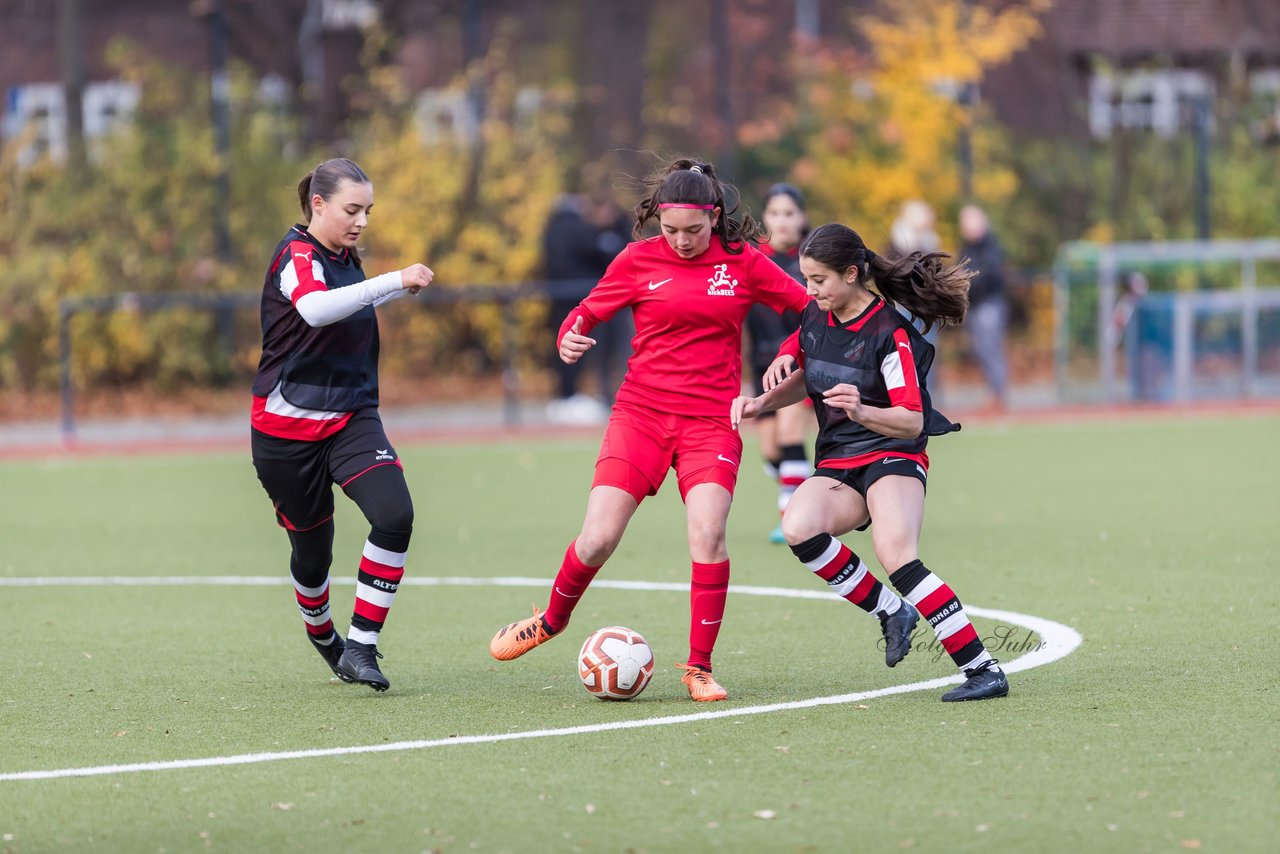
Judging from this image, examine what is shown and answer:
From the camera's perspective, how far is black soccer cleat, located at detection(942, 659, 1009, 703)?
22.0 ft

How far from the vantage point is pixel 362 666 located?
7.23 metres

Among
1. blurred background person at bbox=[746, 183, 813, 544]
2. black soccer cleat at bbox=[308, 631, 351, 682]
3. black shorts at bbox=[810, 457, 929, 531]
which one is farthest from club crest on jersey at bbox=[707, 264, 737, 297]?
blurred background person at bbox=[746, 183, 813, 544]

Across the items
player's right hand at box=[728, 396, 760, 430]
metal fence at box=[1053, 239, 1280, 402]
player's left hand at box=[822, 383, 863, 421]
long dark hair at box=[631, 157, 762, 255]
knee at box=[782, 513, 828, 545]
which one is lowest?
metal fence at box=[1053, 239, 1280, 402]

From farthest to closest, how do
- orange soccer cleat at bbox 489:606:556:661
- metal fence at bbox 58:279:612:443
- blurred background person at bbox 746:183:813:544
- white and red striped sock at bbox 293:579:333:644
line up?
metal fence at bbox 58:279:612:443 < blurred background person at bbox 746:183:813:544 < white and red striped sock at bbox 293:579:333:644 < orange soccer cleat at bbox 489:606:556:661

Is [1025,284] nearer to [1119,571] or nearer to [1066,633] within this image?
[1119,571]

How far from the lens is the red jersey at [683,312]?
722 centimetres

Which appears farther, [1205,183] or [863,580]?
[1205,183]

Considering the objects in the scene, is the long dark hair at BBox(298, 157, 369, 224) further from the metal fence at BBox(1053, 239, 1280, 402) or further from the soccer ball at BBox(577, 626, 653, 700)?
the metal fence at BBox(1053, 239, 1280, 402)

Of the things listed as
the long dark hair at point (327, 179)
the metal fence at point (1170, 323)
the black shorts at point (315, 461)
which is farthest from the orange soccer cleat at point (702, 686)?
the metal fence at point (1170, 323)

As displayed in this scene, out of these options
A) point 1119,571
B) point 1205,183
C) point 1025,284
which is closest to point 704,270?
point 1119,571

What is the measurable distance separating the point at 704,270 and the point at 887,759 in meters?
2.11

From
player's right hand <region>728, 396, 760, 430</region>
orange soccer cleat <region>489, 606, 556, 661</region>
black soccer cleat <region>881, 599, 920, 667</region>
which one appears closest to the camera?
player's right hand <region>728, 396, 760, 430</region>

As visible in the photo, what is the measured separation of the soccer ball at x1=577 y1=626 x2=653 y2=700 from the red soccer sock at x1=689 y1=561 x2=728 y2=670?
0.57 ft

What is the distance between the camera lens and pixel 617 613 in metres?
9.16
